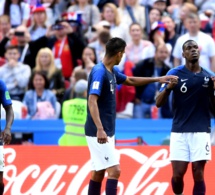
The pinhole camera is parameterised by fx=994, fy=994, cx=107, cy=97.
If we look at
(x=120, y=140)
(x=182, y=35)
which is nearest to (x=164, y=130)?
(x=120, y=140)

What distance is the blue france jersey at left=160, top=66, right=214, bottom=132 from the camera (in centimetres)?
1333

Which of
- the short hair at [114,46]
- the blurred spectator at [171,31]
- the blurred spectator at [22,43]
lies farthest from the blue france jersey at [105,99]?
the blurred spectator at [22,43]

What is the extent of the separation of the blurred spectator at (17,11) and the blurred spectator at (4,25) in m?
0.33

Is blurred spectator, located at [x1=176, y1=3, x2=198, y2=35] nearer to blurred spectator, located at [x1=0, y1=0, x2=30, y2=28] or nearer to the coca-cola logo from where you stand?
blurred spectator, located at [x1=0, y1=0, x2=30, y2=28]

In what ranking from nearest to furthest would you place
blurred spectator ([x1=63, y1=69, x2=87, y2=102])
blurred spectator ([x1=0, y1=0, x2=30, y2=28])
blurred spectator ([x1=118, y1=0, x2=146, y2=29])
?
blurred spectator ([x1=63, y1=69, x2=87, y2=102]) < blurred spectator ([x1=118, y1=0, x2=146, y2=29]) < blurred spectator ([x1=0, y1=0, x2=30, y2=28])

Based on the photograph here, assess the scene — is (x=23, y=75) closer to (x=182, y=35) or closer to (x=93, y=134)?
(x=182, y=35)

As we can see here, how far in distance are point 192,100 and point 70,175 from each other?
2.76m

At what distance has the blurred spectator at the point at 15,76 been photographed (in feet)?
63.1

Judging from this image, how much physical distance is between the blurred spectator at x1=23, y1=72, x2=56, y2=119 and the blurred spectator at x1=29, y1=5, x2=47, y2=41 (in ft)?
7.44

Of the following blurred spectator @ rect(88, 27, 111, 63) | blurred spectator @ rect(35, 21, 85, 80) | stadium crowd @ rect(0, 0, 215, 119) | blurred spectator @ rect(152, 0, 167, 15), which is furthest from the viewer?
blurred spectator @ rect(152, 0, 167, 15)

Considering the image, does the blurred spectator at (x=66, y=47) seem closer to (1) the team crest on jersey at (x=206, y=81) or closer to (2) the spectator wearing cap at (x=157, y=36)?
(2) the spectator wearing cap at (x=157, y=36)

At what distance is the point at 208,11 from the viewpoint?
816 inches

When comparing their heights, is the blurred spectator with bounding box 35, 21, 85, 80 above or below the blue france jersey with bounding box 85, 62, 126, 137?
above

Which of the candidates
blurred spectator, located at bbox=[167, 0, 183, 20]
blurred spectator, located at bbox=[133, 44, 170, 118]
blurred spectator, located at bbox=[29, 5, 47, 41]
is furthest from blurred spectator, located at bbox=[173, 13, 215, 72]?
blurred spectator, located at bbox=[29, 5, 47, 41]
